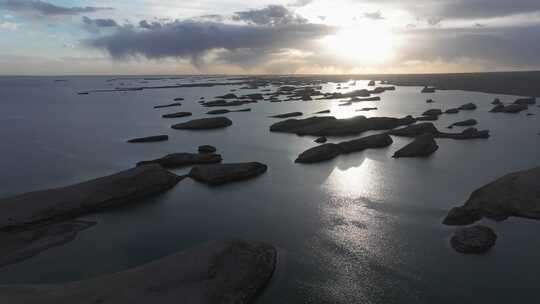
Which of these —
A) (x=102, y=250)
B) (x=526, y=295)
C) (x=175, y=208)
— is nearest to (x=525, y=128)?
(x=526, y=295)

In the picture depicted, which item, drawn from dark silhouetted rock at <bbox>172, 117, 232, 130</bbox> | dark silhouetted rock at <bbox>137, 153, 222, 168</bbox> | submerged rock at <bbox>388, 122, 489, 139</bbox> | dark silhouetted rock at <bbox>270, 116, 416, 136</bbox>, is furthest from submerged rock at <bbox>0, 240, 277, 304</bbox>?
dark silhouetted rock at <bbox>172, 117, 232, 130</bbox>

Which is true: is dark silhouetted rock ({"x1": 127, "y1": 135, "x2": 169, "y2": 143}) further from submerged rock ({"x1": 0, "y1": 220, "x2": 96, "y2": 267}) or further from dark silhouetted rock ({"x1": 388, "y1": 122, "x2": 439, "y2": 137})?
dark silhouetted rock ({"x1": 388, "y1": 122, "x2": 439, "y2": 137})

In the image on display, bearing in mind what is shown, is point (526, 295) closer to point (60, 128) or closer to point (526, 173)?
point (526, 173)

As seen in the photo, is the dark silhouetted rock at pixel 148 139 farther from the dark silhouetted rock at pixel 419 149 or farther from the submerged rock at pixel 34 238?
the dark silhouetted rock at pixel 419 149

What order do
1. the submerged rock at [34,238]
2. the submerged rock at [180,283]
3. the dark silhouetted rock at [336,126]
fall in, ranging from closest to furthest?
the submerged rock at [180,283]
the submerged rock at [34,238]
the dark silhouetted rock at [336,126]

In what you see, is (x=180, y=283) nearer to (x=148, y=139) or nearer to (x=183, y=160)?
(x=183, y=160)

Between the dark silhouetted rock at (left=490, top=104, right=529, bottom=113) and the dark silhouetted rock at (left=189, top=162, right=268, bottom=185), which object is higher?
the dark silhouetted rock at (left=490, top=104, right=529, bottom=113)

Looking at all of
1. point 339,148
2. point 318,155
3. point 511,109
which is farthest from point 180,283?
point 511,109

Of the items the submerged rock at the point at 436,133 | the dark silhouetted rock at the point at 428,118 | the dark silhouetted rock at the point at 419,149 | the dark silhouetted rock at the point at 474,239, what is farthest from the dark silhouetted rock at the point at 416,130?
the dark silhouetted rock at the point at 474,239
